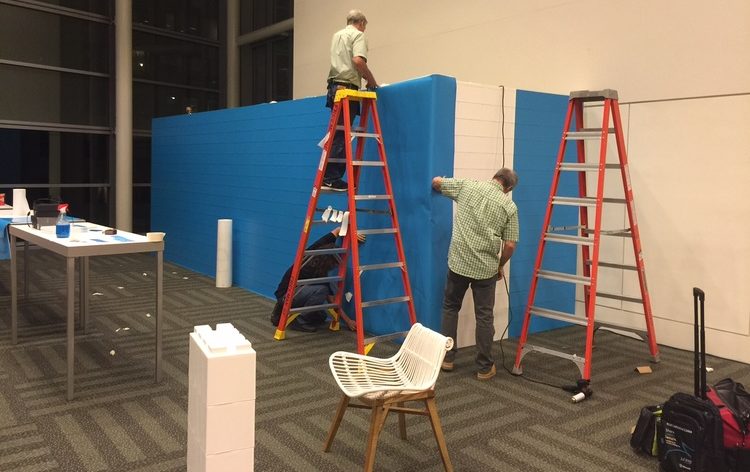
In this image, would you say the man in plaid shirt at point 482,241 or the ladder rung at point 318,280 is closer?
the man in plaid shirt at point 482,241

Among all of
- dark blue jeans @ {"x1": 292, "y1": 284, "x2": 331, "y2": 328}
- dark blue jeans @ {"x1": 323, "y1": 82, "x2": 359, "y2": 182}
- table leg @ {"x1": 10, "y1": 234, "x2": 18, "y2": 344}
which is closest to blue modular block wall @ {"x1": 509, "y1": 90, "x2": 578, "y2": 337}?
dark blue jeans @ {"x1": 323, "y1": 82, "x2": 359, "y2": 182}

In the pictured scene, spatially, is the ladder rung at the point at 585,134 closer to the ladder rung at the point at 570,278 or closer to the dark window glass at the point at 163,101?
the ladder rung at the point at 570,278

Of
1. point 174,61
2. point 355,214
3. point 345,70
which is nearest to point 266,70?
point 174,61

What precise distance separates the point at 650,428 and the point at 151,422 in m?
2.37

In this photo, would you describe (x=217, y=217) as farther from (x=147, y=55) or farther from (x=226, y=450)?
(x=226, y=450)

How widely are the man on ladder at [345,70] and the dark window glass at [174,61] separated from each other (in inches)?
238

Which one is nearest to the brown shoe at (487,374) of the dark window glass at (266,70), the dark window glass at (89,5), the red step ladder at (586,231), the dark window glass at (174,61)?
the red step ladder at (586,231)

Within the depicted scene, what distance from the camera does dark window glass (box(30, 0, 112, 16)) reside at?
342 inches

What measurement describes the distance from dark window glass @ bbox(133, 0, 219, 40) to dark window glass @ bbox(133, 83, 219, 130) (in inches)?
35.8

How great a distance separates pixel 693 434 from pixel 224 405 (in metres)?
1.89

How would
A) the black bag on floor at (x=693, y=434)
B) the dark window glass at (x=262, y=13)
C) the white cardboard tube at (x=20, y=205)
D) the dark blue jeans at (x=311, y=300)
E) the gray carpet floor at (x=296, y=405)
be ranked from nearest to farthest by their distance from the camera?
the black bag on floor at (x=693, y=434)
the gray carpet floor at (x=296, y=405)
the dark blue jeans at (x=311, y=300)
the white cardboard tube at (x=20, y=205)
the dark window glass at (x=262, y=13)

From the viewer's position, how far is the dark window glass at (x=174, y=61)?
954cm

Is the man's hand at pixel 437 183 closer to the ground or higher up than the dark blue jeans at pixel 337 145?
closer to the ground

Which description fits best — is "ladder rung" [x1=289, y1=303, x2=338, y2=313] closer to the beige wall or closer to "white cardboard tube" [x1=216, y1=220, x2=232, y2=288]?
the beige wall
